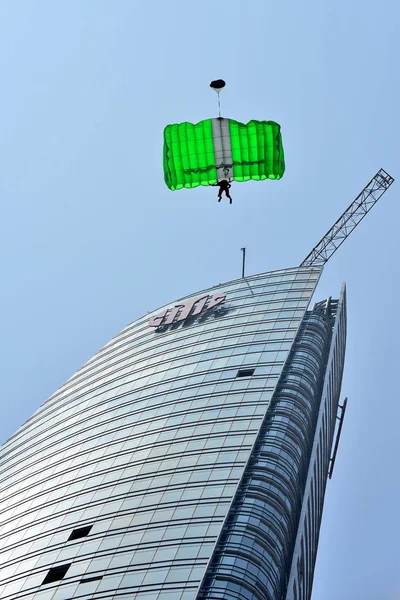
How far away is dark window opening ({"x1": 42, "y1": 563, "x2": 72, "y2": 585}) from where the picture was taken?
79.0m

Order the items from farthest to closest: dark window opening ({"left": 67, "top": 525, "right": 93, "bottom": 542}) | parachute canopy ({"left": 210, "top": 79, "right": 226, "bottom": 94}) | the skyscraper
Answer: dark window opening ({"left": 67, "top": 525, "right": 93, "bottom": 542})
the skyscraper
parachute canopy ({"left": 210, "top": 79, "right": 226, "bottom": 94})

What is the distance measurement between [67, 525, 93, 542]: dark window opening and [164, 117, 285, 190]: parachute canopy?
34365 mm

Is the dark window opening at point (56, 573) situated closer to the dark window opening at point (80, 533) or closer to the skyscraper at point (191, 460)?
the skyscraper at point (191, 460)

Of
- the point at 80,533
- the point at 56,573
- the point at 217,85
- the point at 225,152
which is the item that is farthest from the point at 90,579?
the point at 217,85

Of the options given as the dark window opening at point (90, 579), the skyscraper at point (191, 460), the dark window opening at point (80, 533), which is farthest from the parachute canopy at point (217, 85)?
the dark window opening at point (80, 533)

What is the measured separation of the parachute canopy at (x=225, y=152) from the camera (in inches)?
2468

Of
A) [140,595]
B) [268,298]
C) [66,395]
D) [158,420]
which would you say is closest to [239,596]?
[140,595]

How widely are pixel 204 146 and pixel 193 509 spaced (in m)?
30.1

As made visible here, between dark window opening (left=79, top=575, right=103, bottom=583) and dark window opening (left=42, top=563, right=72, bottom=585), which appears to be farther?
dark window opening (left=42, top=563, right=72, bottom=585)

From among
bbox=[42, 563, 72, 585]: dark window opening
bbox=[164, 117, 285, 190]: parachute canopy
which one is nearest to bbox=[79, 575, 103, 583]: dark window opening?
bbox=[42, 563, 72, 585]: dark window opening

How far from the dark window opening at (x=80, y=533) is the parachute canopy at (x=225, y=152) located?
34.4 meters

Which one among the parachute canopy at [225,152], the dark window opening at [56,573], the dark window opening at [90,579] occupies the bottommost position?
the dark window opening at [90,579]

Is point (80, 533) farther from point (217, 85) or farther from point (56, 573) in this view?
point (217, 85)

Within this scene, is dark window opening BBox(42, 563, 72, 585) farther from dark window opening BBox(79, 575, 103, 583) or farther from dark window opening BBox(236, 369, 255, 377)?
dark window opening BBox(236, 369, 255, 377)
